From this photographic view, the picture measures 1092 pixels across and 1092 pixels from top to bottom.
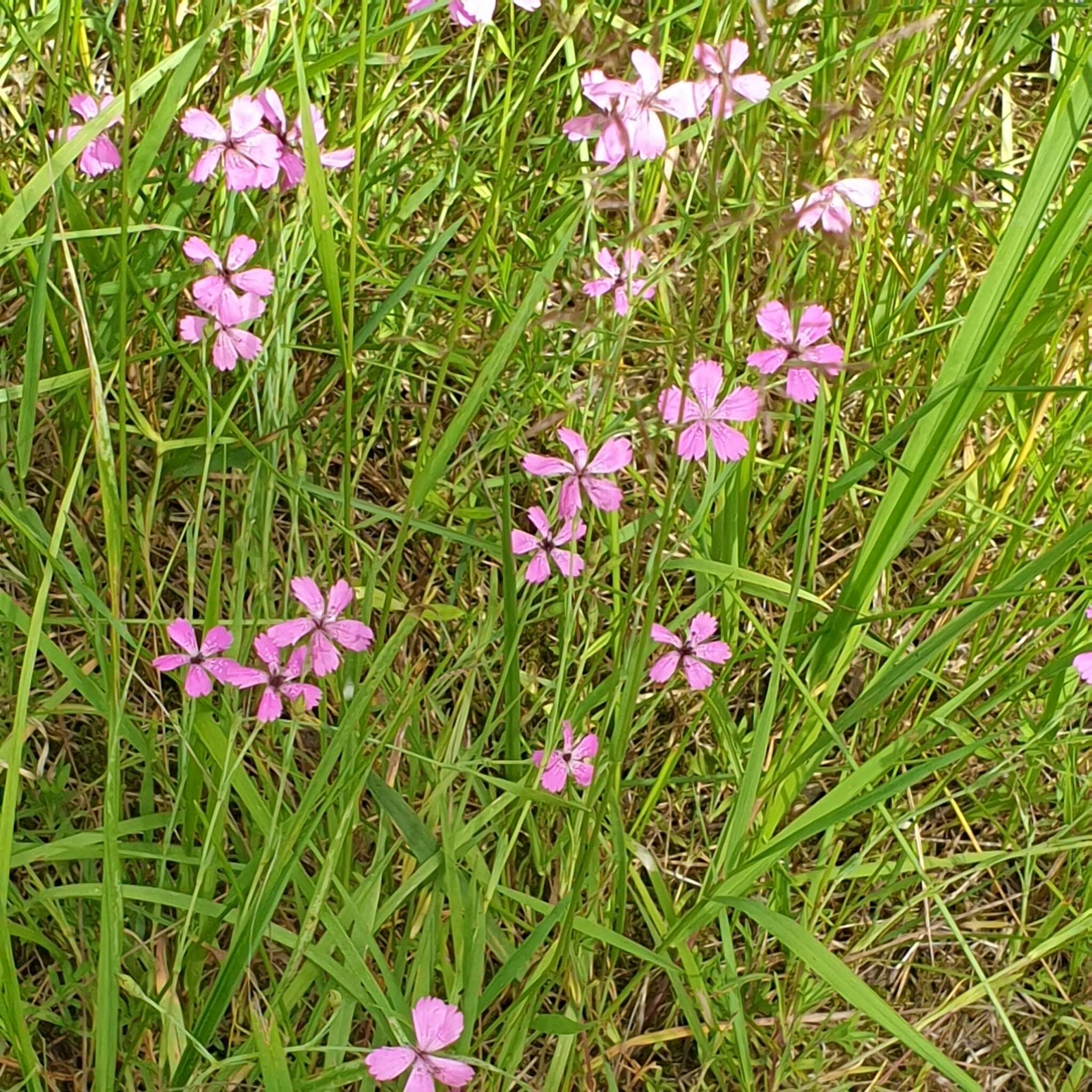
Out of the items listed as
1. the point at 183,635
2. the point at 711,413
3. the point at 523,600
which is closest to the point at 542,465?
the point at 711,413

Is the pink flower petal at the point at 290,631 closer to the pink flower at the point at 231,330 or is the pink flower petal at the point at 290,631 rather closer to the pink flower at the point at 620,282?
the pink flower at the point at 231,330

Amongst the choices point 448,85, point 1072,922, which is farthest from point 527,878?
point 448,85

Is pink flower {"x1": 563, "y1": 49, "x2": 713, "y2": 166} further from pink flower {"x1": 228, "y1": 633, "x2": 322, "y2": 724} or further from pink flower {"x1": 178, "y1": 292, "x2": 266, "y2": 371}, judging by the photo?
pink flower {"x1": 228, "y1": 633, "x2": 322, "y2": 724}

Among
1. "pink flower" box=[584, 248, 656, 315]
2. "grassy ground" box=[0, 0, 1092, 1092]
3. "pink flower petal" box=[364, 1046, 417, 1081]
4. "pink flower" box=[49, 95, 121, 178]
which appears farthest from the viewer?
"pink flower" box=[49, 95, 121, 178]

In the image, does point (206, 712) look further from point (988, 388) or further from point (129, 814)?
point (988, 388)

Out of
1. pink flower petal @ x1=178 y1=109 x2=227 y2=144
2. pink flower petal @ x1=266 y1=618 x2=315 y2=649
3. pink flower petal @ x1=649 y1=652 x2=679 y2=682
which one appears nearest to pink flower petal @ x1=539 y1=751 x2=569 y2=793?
pink flower petal @ x1=649 y1=652 x2=679 y2=682

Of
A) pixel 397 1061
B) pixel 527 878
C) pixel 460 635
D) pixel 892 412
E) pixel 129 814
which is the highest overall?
pixel 892 412

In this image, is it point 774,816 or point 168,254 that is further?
point 168,254

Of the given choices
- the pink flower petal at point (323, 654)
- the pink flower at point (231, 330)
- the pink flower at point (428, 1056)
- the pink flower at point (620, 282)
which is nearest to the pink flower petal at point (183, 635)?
the pink flower petal at point (323, 654)
